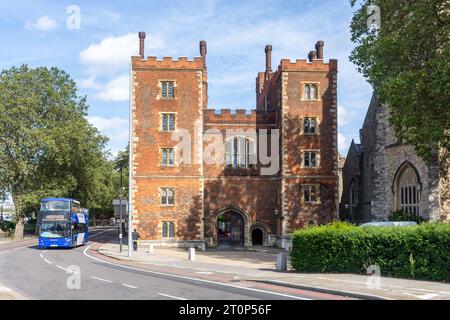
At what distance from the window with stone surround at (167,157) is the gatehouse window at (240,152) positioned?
4.78 metres

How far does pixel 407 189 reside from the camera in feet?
114

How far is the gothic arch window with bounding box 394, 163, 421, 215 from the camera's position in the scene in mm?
33656

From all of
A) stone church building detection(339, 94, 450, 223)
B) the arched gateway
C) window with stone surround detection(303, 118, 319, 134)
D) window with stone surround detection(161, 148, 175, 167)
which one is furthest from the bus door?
stone church building detection(339, 94, 450, 223)

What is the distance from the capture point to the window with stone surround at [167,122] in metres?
44.8

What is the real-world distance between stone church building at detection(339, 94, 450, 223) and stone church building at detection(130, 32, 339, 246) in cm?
483

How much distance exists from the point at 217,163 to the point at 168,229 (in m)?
6.98

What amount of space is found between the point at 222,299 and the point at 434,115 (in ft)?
45.6

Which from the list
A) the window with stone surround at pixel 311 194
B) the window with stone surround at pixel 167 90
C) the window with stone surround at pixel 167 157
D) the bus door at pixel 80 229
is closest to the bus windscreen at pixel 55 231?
the bus door at pixel 80 229

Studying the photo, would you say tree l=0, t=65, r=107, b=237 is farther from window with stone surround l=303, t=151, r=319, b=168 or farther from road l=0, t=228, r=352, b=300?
road l=0, t=228, r=352, b=300

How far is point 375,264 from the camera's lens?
64.7ft

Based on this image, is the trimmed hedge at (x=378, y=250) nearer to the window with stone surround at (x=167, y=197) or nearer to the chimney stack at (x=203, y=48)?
the window with stone surround at (x=167, y=197)

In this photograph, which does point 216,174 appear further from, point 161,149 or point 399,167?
point 399,167

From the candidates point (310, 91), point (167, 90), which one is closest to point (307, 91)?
point (310, 91)

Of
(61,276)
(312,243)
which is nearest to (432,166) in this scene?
(312,243)
